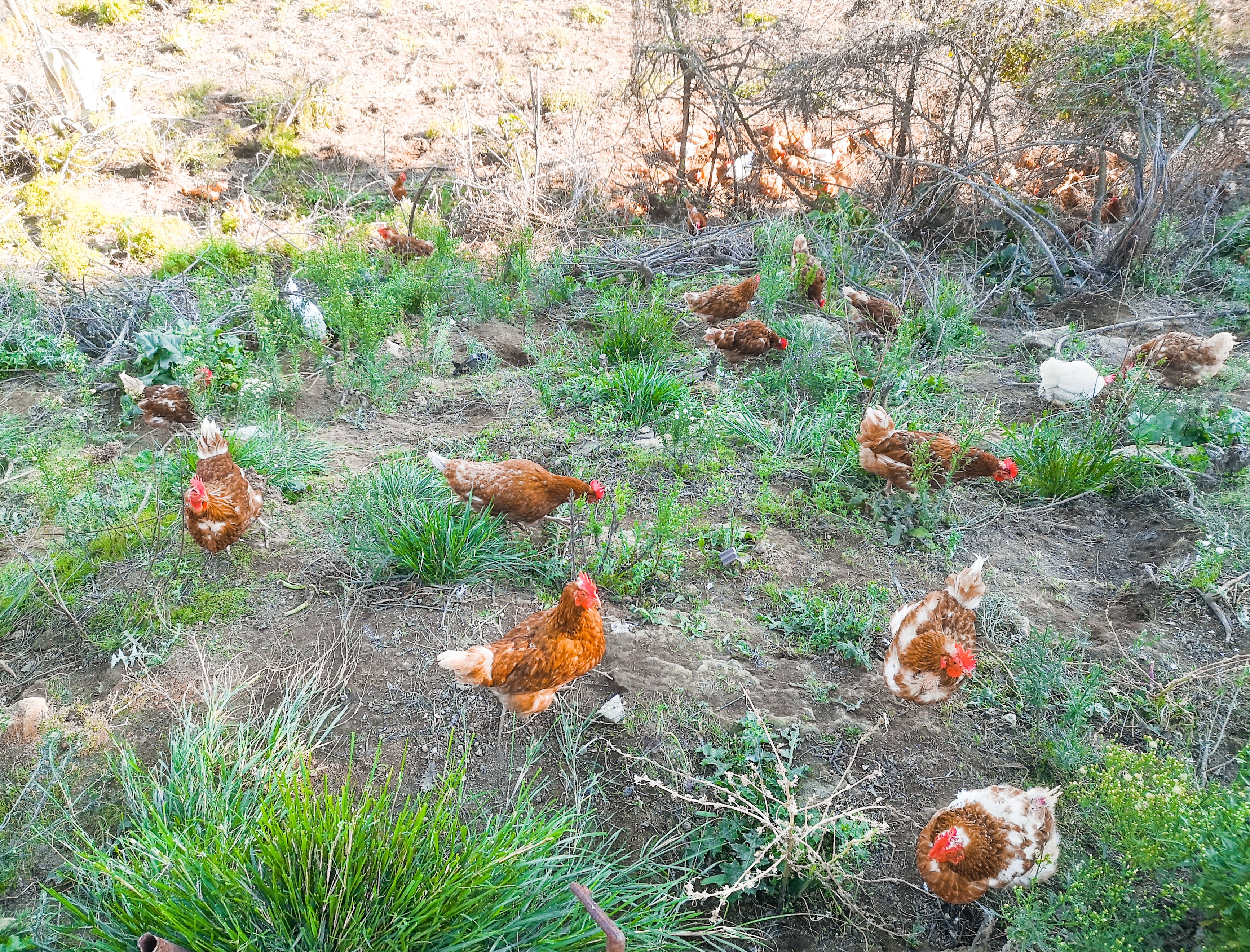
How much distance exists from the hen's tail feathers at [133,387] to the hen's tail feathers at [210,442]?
1478mm

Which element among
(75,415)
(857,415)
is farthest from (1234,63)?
(75,415)

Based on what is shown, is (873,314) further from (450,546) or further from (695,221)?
(450,546)

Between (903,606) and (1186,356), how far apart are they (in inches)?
129

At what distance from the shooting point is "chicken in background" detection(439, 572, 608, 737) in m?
2.43

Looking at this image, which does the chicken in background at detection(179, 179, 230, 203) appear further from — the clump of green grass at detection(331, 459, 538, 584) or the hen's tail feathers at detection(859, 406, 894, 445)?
the hen's tail feathers at detection(859, 406, 894, 445)

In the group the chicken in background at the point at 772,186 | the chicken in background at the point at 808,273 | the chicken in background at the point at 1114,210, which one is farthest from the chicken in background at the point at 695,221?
the chicken in background at the point at 1114,210

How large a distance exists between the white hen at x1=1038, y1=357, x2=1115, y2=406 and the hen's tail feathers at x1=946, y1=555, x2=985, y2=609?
8.26 ft

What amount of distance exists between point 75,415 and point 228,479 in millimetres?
1846

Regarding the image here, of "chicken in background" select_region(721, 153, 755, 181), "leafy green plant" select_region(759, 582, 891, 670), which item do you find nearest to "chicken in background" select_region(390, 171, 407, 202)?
"chicken in background" select_region(721, 153, 755, 181)

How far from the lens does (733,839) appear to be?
2.26 meters

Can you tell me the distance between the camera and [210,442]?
3.38 meters

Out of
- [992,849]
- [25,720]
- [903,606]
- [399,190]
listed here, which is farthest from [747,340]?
[399,190]

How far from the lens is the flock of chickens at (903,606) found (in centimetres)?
210

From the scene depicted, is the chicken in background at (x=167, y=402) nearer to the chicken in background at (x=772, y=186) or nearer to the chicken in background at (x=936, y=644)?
the chicken in background at (x=936, y=644)
